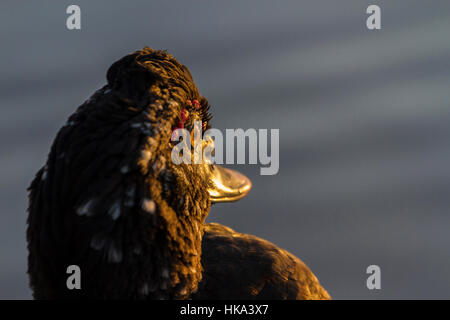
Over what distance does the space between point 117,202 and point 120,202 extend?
11 mm

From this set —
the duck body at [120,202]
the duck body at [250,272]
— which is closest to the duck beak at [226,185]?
the duck body at [250,272]

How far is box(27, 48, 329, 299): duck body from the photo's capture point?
175 centimetres

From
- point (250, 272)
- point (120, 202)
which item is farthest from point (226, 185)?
point (120, 202)

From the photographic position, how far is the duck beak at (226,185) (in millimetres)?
2570

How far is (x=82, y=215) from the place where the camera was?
68.2 inches

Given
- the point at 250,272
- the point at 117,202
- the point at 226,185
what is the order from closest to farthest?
the point at 117,202
the point at 250,272
the point at 226,185

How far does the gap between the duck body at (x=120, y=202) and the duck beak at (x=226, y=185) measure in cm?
52

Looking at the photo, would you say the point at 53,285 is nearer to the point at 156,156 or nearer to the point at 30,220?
the point at 30,220

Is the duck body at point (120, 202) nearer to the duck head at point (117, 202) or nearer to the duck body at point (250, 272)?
the duck head at point (117, 202)

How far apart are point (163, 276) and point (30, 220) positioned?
0.56 m

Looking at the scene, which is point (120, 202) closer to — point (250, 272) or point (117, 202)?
point (117, 202)

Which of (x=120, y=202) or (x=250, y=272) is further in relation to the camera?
(x=250, y=272)

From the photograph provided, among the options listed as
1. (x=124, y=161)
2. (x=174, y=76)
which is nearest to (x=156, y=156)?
(x=124, y=161)

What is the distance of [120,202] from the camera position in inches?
69.0
